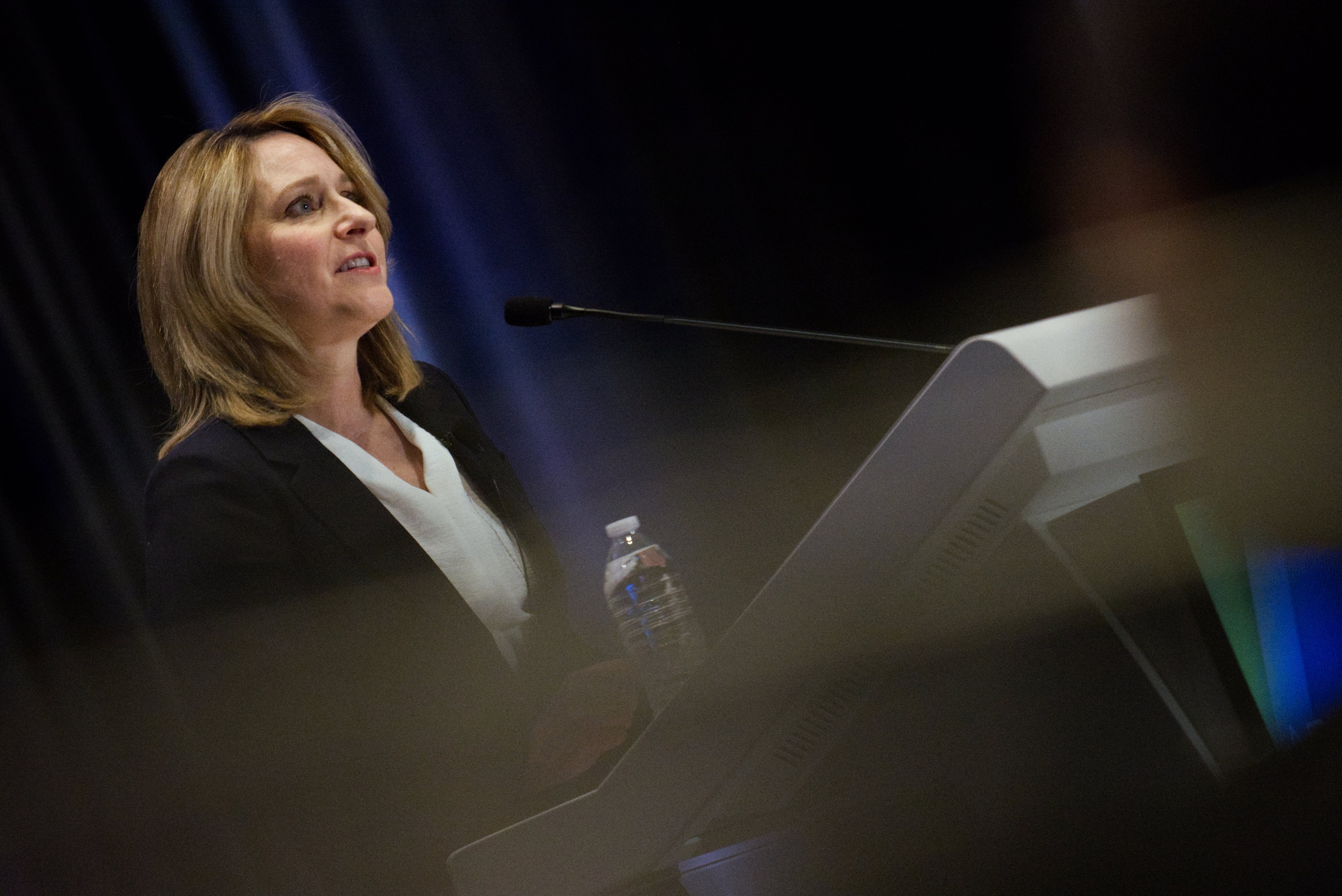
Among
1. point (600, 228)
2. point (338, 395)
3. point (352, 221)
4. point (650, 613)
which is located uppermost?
point (352, 221)

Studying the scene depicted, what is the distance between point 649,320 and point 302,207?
50cm

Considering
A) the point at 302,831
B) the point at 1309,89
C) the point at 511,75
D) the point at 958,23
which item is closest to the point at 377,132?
the point at 511,75

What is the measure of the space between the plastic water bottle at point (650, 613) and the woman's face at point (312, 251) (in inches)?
17.9

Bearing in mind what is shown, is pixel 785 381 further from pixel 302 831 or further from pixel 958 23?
pixel 302 831

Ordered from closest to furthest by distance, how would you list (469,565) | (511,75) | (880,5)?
1. (469,565)
2. (880,5)
3. (511,75)

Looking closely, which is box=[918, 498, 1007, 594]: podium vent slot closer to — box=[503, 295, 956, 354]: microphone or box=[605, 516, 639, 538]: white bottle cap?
box=[503, 295, 956, 354]: microphone

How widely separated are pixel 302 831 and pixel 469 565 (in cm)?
36

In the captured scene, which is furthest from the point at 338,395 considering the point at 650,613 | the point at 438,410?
the point at 650,613

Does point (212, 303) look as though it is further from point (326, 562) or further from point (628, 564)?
point (628, 564)

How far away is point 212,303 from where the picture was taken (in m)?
1.30

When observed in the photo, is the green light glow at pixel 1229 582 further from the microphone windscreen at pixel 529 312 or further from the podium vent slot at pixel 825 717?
the microphone windscreen at pixel 529 312

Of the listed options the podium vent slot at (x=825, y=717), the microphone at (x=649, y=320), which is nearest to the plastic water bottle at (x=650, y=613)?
the microphone at (x=649, y=320)

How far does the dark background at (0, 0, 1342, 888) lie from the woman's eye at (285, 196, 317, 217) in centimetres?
87

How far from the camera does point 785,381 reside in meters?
2.27
